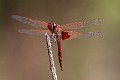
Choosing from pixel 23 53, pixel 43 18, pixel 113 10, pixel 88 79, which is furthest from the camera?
pixel 113 10

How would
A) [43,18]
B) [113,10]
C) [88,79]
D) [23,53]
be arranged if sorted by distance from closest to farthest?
[88,79], [23,53], [43,18], [113,10]

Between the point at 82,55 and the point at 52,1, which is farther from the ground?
the point at 52,1

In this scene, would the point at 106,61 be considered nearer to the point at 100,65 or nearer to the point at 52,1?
the point at 100,65

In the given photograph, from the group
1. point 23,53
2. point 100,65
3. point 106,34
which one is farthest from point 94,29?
point 23,53

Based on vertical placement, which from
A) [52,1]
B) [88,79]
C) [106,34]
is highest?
[52,1]

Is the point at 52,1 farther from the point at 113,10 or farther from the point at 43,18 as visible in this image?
the point at 113,10

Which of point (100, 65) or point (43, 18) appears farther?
point (43, 18)
